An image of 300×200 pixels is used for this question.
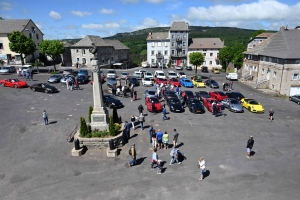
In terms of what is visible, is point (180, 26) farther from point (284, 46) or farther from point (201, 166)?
point (201, 166)

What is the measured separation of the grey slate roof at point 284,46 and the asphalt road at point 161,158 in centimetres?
1545

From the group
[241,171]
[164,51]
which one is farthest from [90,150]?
[164,51]

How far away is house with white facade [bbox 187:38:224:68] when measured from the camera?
234 feet

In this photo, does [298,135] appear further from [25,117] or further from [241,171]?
[25,117]

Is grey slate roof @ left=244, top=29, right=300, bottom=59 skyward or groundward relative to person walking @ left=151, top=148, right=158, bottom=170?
skyward

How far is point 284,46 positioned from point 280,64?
3.34 metres

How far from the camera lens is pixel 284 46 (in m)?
37.4

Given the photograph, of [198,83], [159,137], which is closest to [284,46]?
[198,83]

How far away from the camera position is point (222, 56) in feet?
190

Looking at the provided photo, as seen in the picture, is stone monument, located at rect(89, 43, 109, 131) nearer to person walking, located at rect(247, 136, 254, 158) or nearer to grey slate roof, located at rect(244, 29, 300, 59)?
person walking, located at rect(247, 136, 254, 158)

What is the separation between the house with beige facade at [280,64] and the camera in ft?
117

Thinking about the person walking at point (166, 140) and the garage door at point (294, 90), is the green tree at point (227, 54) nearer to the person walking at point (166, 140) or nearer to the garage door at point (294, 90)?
the garage door at point (294, 90)

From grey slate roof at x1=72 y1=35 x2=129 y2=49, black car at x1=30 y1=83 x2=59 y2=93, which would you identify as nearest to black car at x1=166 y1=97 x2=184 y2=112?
black car at x1=30 y1=83 x2=59 y2=93

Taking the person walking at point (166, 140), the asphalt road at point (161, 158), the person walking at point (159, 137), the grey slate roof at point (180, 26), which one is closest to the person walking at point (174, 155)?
the asphalt road at point (161, 158)
